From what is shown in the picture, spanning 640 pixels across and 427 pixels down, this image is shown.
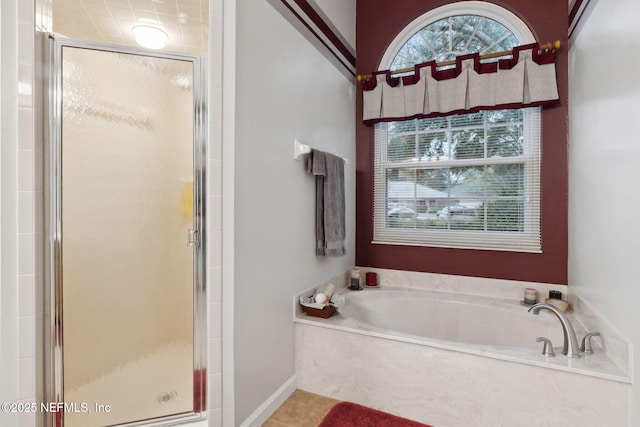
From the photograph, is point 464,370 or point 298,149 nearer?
point 464,370

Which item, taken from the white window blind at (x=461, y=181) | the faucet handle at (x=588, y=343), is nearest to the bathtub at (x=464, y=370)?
the faucet handle at (x=588, y=343)

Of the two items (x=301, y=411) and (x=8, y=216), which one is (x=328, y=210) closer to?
(x=301, y=411)

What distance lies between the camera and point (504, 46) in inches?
99.6

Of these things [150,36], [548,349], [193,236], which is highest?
[150,36]

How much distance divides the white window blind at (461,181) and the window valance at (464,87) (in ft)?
0.40

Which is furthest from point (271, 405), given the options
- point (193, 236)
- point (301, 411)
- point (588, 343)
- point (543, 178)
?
point (543, 178)

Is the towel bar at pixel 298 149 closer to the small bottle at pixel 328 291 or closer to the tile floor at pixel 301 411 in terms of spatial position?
the small bottle at pixel 328 291

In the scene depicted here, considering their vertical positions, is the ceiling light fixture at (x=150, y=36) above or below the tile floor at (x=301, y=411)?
above

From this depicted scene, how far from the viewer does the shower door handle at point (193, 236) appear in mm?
1674

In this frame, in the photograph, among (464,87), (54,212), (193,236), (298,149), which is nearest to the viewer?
(54,212)

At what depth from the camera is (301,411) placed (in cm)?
186

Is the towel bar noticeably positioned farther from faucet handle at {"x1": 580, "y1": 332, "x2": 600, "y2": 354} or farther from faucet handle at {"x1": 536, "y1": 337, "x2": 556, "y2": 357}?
faucet handle at {"x1": 580, "y1": 332, "x2": 600, "y2": 354}

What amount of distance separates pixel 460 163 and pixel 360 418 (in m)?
1.97

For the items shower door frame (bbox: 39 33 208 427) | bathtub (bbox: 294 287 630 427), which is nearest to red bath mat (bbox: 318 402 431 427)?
bathtub (bbox: 294 287 630 427)
